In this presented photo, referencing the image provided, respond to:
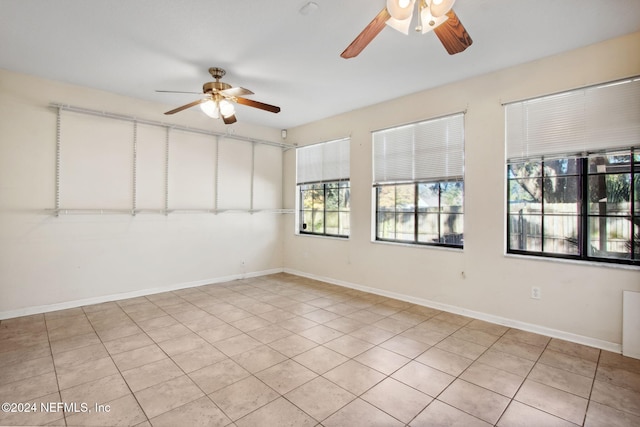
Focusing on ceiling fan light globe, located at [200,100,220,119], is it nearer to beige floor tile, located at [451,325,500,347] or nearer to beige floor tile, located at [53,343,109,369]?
beige floor tile, located at [53,343,109,369]

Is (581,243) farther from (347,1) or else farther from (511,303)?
(347,1)

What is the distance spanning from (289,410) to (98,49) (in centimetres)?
375

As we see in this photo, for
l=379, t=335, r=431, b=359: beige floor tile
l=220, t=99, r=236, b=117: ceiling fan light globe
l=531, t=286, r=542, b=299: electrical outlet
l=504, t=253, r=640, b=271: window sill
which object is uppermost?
l=220, t=99, r=236, b=117: ceiling fan light globe

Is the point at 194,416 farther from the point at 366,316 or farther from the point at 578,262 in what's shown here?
the point at 578,262

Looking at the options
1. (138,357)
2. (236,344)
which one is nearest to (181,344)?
(138,357)

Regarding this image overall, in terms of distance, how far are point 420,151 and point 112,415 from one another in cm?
416

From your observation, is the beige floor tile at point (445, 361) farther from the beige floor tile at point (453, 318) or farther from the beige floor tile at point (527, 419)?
the beige floor tile at point (453, 318)

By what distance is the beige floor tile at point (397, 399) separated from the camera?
2049 millimetres

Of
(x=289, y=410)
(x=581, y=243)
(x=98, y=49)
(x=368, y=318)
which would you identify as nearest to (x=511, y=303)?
(x=581, y=243)

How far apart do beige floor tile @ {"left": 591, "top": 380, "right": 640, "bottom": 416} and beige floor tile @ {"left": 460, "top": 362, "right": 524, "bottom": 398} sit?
0.47 m

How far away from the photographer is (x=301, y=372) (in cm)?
254

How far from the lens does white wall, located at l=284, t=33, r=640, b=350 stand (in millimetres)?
2979

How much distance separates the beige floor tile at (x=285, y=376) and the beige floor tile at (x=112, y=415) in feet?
2.73

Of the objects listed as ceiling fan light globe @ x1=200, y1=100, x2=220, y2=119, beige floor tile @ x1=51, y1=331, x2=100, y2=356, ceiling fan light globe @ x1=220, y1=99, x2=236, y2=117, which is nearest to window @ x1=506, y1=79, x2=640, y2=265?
ceiling fan light globe @ x1=220, y1=99, x2=236, y2=117
